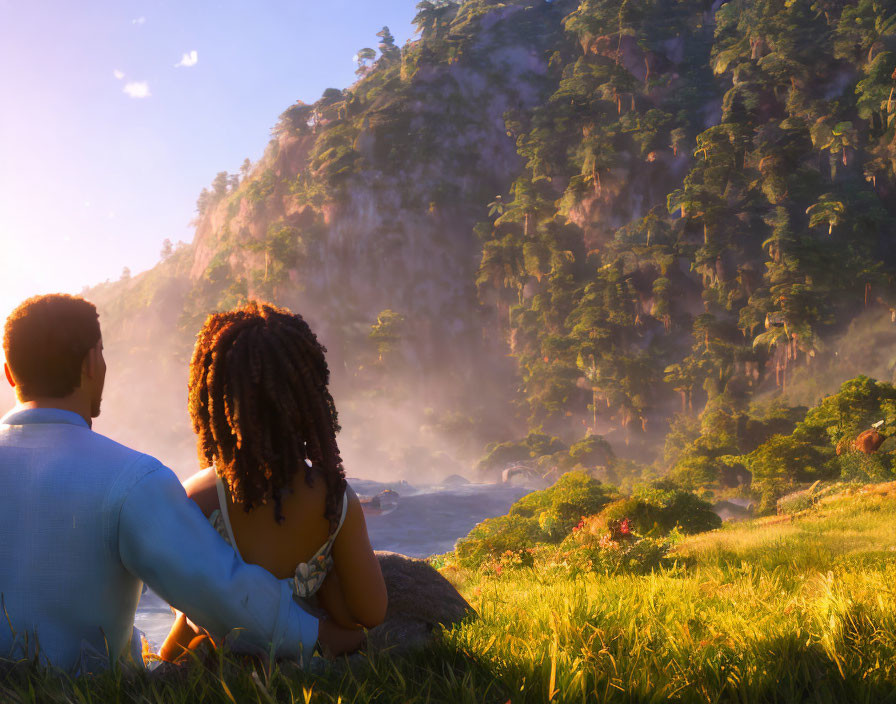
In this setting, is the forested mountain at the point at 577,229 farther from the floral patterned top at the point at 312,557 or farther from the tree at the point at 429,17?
the floral patterned top at the point at 312,557

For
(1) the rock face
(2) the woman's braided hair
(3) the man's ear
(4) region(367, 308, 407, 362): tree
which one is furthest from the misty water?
(3) the man's ear

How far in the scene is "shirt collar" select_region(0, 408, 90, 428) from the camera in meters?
1.80

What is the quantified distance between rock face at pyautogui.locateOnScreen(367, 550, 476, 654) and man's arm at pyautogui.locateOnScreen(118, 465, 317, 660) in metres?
0.63

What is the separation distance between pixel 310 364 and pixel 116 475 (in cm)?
69

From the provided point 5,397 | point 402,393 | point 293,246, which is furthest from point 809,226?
point 5,397

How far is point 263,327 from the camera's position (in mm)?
2102

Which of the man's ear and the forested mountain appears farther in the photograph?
the forested mountain

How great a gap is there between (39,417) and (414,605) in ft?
5.34

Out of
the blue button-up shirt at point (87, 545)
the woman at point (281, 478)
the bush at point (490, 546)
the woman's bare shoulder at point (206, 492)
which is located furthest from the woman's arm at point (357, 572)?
the bush at point (490, 546)

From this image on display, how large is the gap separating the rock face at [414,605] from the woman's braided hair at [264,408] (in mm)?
683

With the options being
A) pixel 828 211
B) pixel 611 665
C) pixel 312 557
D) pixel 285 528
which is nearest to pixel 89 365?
pixel 285 528

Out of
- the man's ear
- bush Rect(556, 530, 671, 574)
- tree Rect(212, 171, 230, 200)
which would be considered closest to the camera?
the man's ear

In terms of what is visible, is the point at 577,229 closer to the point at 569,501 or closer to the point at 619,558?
the point at 569,501

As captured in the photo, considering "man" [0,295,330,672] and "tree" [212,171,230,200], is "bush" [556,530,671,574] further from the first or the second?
"tree" [212,171,230,200]
